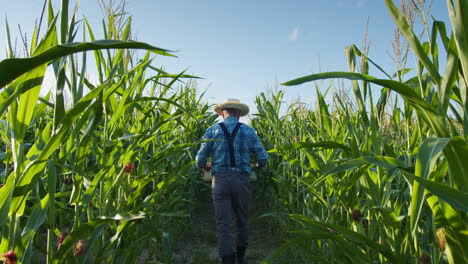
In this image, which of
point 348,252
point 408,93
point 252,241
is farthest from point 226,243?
point 408,93

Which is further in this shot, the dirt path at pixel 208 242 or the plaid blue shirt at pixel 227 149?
the dirt path at pixel 208 242

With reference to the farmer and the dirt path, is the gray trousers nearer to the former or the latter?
the farmer

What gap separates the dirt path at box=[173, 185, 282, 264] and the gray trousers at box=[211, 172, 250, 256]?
0.31m

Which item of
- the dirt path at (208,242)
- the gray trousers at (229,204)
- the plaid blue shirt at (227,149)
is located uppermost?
the plaid blue shirt at (227,149)

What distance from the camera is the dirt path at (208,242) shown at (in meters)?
3.21

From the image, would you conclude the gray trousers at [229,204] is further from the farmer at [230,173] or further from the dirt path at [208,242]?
the dirt path at [208,242]

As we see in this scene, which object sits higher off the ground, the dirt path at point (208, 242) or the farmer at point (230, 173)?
the farmer at point (230, 173)

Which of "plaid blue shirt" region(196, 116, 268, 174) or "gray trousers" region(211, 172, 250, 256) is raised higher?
"plaid blue shirt" region(196, 116, 268, 174)

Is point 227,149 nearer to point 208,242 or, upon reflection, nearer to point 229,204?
point 229,204

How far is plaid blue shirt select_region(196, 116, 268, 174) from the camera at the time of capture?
3.09 metres

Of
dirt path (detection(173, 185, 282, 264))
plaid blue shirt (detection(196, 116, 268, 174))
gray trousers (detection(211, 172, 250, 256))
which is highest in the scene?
plaid blue shirt (detection(196, 116, 268, 174))

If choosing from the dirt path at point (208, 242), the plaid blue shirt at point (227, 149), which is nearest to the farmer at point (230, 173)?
the plaid blue shirt at point (227, 149)

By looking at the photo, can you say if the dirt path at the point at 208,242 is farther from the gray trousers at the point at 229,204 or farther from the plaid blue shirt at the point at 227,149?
the plaid blue shirt at the point at 227,149

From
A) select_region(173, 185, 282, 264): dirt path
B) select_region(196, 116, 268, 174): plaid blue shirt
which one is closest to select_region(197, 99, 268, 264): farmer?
select_region(196, 116, 268, 174): plaid blue shirt
